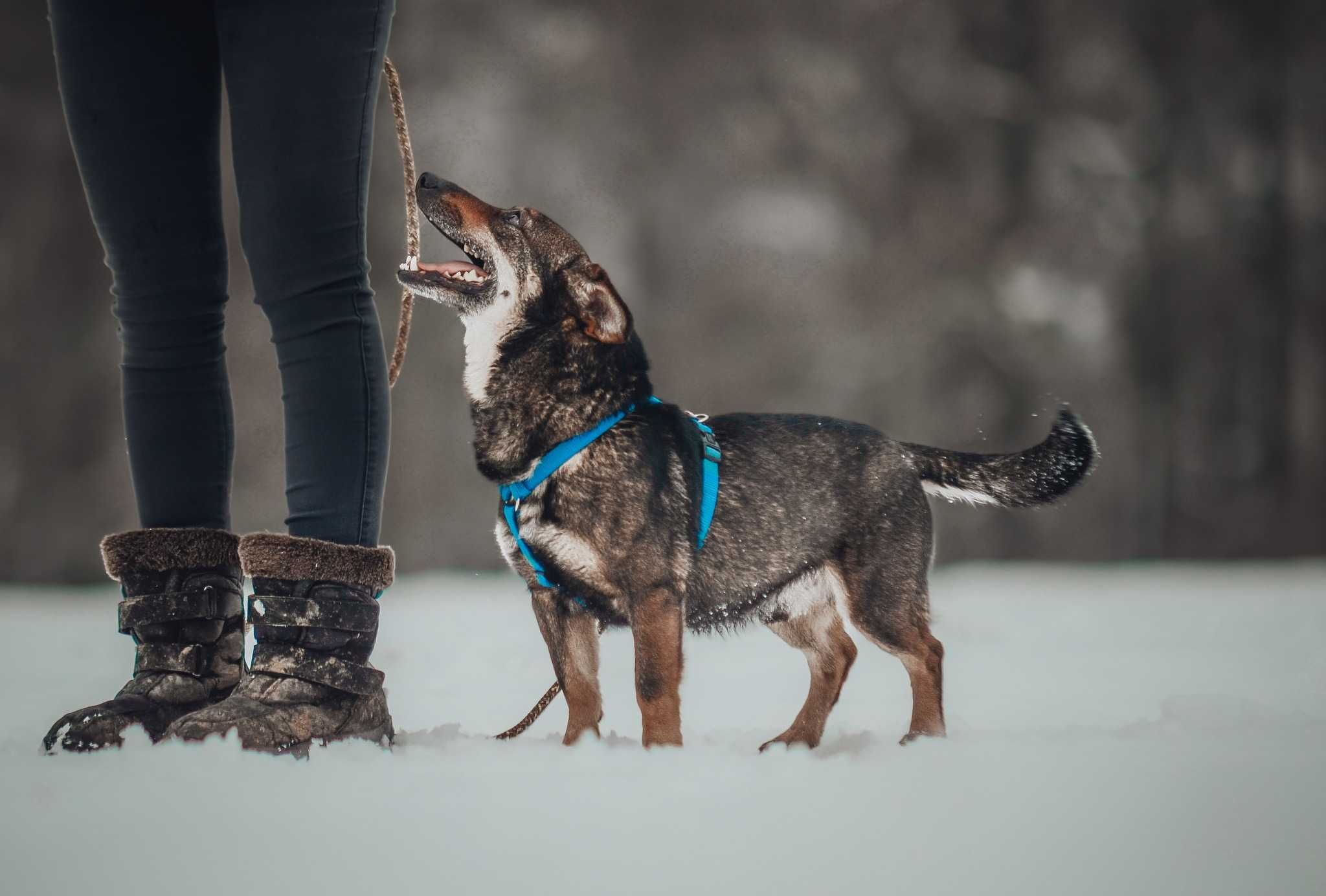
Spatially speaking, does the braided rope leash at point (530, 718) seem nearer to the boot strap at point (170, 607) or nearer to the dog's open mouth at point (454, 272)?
the boot strap at point (170, 607)

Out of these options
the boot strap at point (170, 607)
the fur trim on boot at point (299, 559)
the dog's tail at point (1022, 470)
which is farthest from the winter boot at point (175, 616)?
the dog's tail at point (1022, 470)

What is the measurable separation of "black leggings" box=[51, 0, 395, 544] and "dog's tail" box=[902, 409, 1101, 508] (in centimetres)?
99

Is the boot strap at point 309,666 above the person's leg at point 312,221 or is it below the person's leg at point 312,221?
below

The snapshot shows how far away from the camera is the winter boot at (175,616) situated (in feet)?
4.75

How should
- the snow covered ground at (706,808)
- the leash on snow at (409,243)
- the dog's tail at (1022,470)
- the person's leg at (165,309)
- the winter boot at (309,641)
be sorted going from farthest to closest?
the dog's tail at (1022,470)
the leash on snow at (409,243)
the person's leg at (165,309)
the winter boot at (309,641)
the snow covered ground at (706,808)

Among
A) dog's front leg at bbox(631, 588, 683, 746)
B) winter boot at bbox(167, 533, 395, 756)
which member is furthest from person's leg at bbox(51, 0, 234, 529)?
Answer: dog's front leg at bbox(631, 588, 683, 746)

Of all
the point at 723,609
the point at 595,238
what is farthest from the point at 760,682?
the point at 595,238

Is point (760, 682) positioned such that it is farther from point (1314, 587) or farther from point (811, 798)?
point (1314, 587)

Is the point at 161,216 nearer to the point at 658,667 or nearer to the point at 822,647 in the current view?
the point at 658,667

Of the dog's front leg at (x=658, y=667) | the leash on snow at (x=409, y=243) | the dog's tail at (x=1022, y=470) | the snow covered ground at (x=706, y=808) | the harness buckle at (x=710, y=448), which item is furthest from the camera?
the dog's tail at (x=1022, y=470)

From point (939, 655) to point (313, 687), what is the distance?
38.3 inches

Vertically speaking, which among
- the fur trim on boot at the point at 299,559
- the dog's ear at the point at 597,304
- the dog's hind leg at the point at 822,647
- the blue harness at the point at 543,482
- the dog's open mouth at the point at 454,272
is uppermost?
the dog's open mouth at the point at 454,272

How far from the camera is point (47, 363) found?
3760 millimetres

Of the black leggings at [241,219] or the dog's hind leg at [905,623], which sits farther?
the dog's hind leg at [905,623]
